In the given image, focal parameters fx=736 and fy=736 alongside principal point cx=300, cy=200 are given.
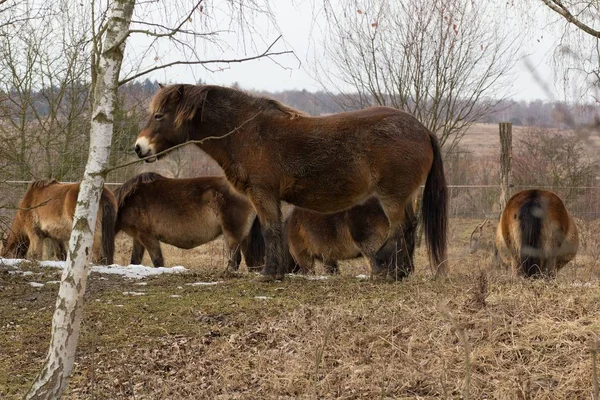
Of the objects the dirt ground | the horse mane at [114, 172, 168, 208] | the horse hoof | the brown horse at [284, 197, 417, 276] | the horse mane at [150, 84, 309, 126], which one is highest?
the horse mane at [150, 84, 309, 126]

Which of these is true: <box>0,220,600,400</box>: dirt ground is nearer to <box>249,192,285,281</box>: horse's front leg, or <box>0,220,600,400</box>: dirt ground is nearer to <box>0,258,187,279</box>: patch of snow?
<box>249,192,285,281</box>: horse's front leg

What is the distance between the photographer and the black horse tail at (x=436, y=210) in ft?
25.8

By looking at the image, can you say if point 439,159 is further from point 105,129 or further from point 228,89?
point 105,129

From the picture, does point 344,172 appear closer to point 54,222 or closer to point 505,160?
point 54,222

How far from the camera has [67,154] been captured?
51.1ft

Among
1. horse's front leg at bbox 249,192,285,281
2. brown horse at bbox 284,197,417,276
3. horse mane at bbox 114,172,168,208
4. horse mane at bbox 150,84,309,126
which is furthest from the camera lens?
horse mane at bbox 114,172,168,208

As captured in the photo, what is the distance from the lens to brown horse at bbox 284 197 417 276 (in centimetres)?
958

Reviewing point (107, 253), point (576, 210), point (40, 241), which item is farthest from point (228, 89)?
point (576, 210)

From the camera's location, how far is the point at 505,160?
1291 centimetres

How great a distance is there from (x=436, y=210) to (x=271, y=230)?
5.88 ft

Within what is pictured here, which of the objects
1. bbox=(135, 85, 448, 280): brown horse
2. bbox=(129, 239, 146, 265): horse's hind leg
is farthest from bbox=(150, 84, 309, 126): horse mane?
bbox=(129, 239, 146, 265): horse's hind leg

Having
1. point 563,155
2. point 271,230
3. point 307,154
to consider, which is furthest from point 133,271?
point 563,155

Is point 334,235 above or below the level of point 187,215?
below

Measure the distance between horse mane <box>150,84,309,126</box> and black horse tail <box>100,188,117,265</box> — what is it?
3.13m
